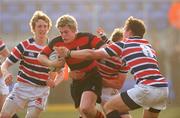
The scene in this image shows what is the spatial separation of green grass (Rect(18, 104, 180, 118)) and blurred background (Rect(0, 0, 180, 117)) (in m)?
0.49

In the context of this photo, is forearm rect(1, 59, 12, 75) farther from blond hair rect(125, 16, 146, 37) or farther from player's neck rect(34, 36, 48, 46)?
blond hair rect(125, 16, 146, 37)

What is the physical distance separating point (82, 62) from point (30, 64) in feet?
3.26

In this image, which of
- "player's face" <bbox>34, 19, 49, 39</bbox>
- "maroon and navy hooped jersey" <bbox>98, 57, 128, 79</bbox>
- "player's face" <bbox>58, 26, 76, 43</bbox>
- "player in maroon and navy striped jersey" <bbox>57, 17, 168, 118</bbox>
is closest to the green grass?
"player's face" <bbox>34, 19, 49, 39</bbox>

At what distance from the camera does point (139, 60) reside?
902cm

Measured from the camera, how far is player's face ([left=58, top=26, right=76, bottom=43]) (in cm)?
954

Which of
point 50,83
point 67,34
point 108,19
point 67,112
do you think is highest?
point 67,34

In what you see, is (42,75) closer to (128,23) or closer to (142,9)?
(128,23)

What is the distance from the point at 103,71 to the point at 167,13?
550 inches

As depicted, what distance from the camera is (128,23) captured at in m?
9.30

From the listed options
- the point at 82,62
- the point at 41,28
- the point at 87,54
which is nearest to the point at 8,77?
the point at 41,28

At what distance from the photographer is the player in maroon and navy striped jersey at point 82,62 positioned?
9578 millimetres

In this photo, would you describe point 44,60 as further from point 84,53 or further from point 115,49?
point 115,49

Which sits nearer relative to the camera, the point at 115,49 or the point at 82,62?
the point at 115,49

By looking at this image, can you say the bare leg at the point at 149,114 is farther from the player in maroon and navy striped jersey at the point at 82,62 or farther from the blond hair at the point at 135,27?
the blond hair at the point at 135,27
